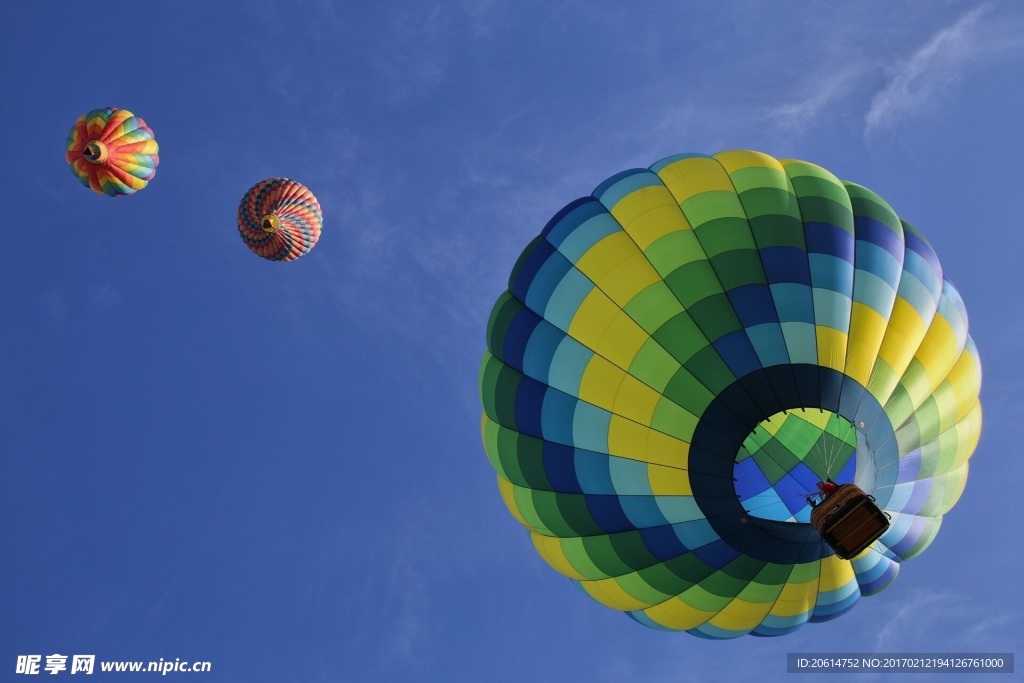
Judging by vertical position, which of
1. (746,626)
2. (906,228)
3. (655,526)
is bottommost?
(746,626)

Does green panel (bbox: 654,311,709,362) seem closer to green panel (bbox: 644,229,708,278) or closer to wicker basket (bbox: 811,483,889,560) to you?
green panel (bbox: 644,229,708,278)

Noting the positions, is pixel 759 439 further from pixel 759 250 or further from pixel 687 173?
pixel 687 173

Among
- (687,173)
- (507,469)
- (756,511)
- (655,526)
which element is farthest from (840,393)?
(507,469)

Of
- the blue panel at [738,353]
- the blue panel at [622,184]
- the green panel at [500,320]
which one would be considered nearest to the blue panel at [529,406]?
the green panel at [500,320]

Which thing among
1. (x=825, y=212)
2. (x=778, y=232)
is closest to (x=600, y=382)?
(x=778, y=232)

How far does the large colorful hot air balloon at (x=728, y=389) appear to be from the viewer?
11.4 meters

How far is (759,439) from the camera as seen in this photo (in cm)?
1200

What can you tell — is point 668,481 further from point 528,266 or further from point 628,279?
point 528,266

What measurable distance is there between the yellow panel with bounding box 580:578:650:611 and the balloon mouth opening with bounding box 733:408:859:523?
2.23 meters

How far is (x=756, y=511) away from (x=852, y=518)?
180 centimetres

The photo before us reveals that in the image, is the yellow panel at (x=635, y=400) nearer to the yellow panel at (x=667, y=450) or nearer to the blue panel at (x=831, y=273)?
the yellow panel at (x=667, y=450)

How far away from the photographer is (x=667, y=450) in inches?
452

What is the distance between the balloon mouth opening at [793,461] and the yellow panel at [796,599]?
95 centimetres

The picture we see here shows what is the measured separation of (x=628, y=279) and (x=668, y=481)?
2.70 m
